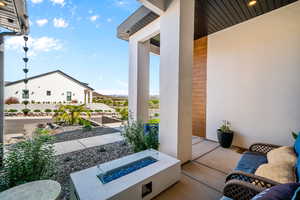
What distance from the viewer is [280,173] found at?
4.02 feet

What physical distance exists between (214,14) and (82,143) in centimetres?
491

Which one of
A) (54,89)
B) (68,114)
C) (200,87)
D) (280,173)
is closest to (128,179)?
(280,173)

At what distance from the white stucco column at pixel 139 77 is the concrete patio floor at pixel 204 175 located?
2.00 meters

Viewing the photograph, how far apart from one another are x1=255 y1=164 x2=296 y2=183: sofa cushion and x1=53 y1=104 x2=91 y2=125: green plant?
6507 millimetres

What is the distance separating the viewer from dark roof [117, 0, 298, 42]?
8.39 ft

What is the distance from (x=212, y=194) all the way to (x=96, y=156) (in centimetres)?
236

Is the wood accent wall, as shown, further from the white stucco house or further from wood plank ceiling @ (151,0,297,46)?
the white stucco house

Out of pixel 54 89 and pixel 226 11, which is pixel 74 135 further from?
pixel 54 89

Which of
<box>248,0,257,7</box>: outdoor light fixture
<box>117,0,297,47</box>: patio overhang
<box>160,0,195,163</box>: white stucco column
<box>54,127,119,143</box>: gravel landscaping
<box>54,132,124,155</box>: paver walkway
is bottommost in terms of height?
<box>54,132,124,155</box>: paver walkway

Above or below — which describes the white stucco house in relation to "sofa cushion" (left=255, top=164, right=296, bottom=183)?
above

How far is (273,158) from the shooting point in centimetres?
162

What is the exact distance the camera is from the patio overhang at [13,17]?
1.74 meters

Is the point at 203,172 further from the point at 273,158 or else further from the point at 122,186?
the point at 122,186

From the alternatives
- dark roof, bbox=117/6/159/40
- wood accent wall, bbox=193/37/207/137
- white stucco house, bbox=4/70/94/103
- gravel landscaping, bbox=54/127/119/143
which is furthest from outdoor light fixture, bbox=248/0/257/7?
white stucco house, bbox=4/70/94/103
